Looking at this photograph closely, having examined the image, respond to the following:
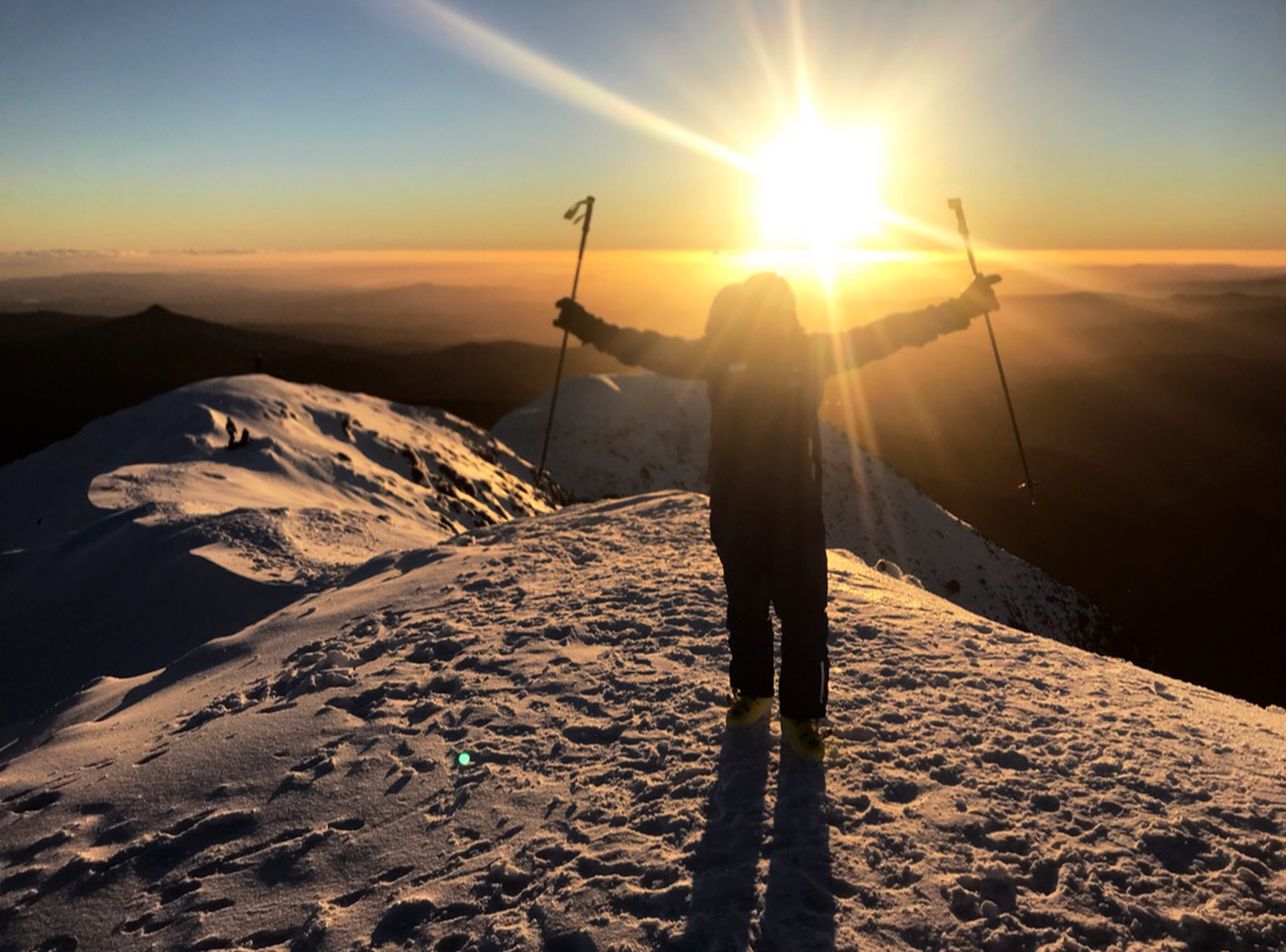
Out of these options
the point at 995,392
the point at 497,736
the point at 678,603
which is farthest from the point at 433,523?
the point at 995,392

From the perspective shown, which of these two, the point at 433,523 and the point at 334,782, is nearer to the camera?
the point at 334,782

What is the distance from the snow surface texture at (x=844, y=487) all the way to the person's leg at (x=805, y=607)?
40.6 metres

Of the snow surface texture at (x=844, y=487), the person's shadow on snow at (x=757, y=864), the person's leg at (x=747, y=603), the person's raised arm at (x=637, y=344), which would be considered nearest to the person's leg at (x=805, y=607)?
the person's leg at (x=747, y=603)

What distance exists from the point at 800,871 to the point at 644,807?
99 cm

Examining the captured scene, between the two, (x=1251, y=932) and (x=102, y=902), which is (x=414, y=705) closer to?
(x=102, y=902)

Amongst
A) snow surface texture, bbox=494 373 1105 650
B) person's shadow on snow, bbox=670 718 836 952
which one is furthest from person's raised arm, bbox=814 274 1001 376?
snow surface texture, bbox=494 373 1105 650

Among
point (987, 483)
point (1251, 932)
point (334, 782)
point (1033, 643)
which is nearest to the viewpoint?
point (1251, 932)

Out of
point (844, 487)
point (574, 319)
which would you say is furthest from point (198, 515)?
point (844, 487)

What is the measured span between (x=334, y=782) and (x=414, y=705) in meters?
1.08

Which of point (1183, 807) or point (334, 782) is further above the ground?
point (1183, 807)

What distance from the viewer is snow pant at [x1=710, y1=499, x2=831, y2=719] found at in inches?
190

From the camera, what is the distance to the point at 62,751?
239 inches

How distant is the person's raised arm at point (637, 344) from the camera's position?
5.00 meters

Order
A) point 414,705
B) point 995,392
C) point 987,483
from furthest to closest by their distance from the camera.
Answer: point 995,392 < point 987,483 < point 414,705
